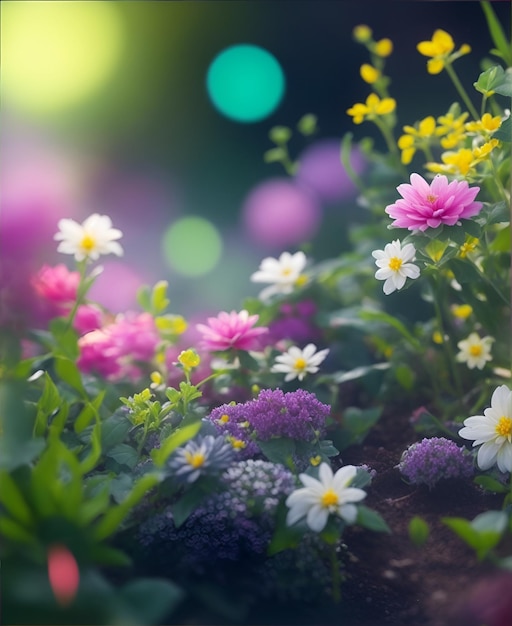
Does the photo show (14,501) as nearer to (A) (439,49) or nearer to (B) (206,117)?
Result: (A) (439,49)

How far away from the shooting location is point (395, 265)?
1.05m

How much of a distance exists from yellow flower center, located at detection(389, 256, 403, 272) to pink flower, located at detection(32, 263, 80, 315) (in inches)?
23.2

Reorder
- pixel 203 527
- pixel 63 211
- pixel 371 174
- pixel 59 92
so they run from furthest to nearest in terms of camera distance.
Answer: pixel 59 92 → pixel 371 174 → pixel 63 211 → pixel 203 527

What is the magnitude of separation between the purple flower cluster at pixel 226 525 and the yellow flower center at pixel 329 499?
6cm

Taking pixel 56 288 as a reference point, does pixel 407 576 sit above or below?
below

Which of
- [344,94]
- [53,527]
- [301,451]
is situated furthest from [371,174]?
[53,527]

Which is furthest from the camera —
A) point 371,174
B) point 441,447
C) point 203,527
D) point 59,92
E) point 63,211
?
point 59,92

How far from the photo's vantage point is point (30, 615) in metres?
0.73

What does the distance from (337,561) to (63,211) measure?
861 mm

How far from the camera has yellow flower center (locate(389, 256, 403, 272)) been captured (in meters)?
1.05

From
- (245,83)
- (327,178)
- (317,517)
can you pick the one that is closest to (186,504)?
(317,517)

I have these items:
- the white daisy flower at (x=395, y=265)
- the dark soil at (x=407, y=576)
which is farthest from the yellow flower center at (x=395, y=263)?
the dark soil at (x=407, y=576)

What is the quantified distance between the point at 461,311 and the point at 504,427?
1.26 feet

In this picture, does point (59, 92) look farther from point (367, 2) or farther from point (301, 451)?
point (301, 451)
